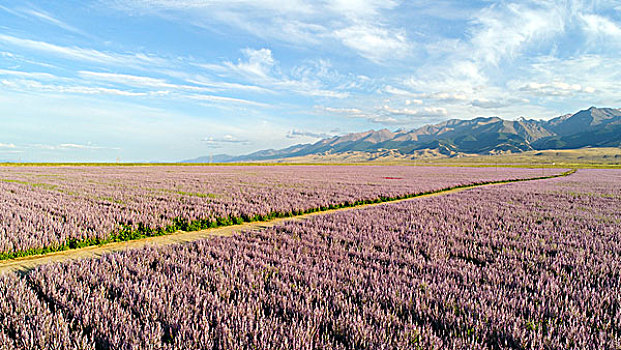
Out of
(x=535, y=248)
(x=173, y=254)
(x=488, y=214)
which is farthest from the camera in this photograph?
(x=488, y=214)

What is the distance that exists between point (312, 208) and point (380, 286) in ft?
33.2

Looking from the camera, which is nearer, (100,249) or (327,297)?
(327,297)

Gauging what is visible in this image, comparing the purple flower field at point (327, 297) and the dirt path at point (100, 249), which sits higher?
the purple flower field at point (327, 297)

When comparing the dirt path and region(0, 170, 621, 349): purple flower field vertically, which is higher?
region(0, 170, 621, 349): purple flower field

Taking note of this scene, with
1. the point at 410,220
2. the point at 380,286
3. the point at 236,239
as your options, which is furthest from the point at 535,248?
the point at 236,239

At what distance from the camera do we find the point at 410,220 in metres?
9.55

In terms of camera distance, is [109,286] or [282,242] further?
[282,242]

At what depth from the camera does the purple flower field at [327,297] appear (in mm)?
2961

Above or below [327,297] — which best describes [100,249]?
below

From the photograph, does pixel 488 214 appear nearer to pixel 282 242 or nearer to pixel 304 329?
pixel 282 242

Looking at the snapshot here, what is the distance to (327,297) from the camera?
12.9 feet

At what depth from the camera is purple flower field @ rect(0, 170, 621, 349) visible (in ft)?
9.71

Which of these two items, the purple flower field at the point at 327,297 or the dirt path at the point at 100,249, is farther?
the dirt path at the point at 100,249

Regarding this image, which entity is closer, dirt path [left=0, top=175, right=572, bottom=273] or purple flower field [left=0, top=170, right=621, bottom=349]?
purple flower field [left=0, top=170, right=621, bottom=349]
